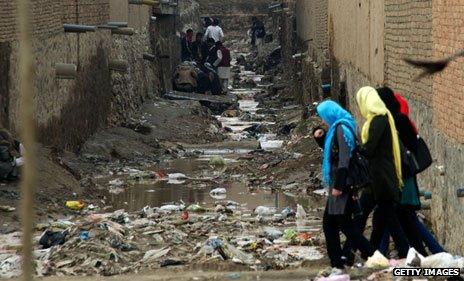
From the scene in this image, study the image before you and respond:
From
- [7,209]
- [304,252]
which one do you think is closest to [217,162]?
[7,209]

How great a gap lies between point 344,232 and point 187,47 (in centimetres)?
2754

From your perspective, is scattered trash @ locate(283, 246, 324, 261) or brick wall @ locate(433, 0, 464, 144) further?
scattered trash @ locate(283, 246, 324, 261)

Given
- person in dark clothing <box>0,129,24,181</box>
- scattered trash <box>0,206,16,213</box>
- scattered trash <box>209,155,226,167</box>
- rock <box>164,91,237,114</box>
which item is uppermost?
person in dark clothing <box>0,129,24,181</box>

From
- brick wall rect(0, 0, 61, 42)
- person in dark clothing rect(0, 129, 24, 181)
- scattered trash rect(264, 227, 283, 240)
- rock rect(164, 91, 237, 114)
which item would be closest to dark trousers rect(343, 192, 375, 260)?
scattered trash rect(264, 227, 283, 240)

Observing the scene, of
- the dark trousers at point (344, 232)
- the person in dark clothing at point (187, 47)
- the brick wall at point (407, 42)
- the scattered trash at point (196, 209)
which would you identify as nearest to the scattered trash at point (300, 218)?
the scattered trash at point (196, 209)

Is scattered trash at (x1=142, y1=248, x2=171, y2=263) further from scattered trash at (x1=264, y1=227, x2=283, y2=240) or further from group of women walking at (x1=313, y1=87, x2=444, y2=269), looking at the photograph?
group of women walking at (x1=313, y1=87, x2=444, y2=269)

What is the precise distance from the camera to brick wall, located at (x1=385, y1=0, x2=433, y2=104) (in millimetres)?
10492

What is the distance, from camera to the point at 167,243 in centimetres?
1027

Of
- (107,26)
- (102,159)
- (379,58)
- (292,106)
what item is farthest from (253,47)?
(379,58)

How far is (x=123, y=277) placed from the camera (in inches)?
341

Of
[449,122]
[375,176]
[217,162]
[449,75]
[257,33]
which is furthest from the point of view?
[257,33]

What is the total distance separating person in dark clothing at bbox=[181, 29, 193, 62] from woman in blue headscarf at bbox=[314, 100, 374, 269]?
26.9m

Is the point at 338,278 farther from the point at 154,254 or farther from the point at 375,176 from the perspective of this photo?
the point at 154,254

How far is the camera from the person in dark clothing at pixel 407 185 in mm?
7939
